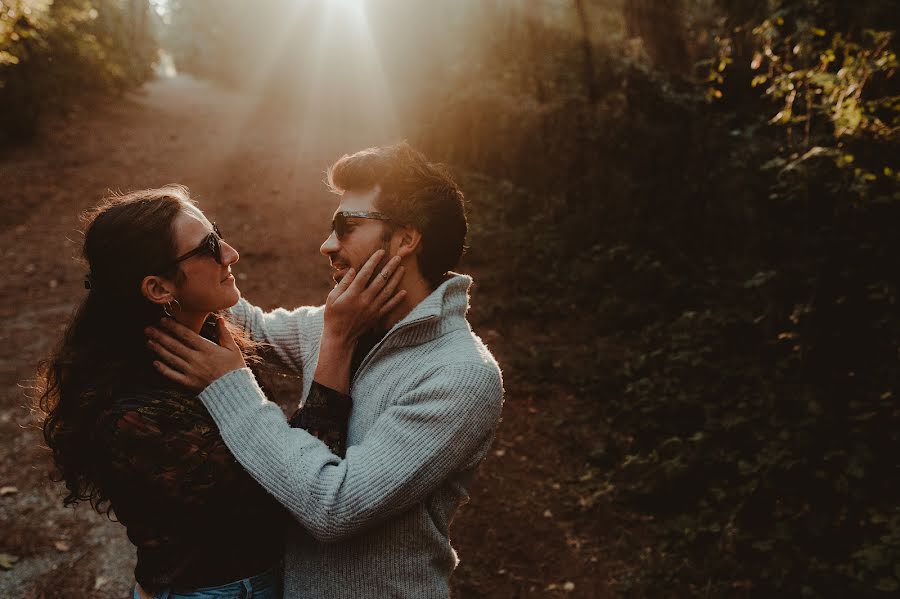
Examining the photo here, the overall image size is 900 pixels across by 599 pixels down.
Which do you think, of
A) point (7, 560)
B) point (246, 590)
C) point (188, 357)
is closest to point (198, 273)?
point (188, 357)

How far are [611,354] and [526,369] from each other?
2.97ft

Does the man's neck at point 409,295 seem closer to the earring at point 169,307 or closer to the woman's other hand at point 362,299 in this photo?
the woman's other hand at point 362,299

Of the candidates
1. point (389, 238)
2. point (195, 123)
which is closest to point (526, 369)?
point (389, 238)

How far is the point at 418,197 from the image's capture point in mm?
2277

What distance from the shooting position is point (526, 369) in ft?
22.6

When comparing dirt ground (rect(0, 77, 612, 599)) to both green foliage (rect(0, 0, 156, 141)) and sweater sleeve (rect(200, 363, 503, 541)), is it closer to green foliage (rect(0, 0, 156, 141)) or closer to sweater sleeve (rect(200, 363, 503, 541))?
green foliage (rect(0, 0, 156, 141))

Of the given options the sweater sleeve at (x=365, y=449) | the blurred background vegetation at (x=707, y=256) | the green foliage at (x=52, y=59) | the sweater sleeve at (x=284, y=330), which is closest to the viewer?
→ the sweater sleeve at (x=365, y=449)

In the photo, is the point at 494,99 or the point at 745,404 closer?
the point at 745,404

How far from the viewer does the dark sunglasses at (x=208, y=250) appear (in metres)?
2.06

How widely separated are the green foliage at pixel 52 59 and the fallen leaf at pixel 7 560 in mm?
6187

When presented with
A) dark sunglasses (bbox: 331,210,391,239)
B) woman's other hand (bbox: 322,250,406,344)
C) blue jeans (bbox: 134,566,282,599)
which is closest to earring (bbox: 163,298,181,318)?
woman's other hand (bbox: 322,250,406,344)

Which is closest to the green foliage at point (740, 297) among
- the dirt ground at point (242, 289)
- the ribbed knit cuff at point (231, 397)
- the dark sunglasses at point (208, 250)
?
the dirt ground at point (242, 289)

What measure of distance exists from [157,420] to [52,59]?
1553cm

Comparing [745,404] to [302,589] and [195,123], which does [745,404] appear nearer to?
[302,589]
